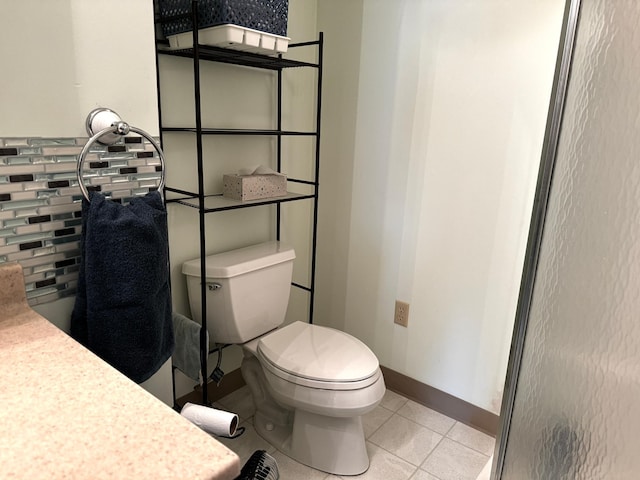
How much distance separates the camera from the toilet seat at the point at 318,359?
151cm

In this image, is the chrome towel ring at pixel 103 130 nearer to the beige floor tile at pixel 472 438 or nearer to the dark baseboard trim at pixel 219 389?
the dark baseboard trim at pixel 219 389

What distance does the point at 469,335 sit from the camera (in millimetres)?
1844

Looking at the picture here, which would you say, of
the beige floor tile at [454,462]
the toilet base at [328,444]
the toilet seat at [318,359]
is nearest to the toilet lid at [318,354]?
the toilet seat at [318,359]

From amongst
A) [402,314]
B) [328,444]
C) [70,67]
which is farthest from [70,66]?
[402,314]

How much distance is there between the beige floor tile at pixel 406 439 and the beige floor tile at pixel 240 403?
1.70 ft

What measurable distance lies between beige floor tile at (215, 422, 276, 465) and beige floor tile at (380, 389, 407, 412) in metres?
0.55

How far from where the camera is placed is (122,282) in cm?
103

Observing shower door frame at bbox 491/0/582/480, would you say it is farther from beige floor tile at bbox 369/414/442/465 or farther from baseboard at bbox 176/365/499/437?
baseboard at bbox 176/365/499/437

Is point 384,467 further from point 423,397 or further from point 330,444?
point 423,397

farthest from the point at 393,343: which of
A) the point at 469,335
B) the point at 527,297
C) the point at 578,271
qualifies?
the point at 578,271

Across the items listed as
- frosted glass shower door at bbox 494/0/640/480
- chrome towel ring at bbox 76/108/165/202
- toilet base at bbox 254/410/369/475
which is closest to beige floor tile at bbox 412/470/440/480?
toilet base at bbox 254/410/369/475

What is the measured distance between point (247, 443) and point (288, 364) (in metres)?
0.44

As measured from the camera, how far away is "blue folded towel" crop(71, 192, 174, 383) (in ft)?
3.34

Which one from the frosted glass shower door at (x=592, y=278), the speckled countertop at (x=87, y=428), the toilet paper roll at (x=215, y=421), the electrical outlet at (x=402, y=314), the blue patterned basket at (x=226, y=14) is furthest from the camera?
the electrical outlet at (x=402, y=314)
